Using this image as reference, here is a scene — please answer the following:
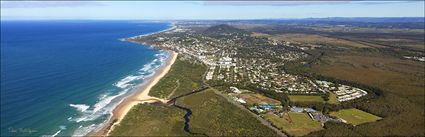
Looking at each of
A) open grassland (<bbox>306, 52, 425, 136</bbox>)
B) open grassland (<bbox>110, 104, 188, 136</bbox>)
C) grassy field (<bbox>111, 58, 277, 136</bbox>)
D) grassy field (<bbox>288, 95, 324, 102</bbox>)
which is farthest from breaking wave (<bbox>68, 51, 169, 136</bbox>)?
open grassland (<bbox>306, 52, 425, 136</bbox>)

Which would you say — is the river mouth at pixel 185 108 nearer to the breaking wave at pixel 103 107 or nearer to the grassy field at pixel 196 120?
the grassy field at pixel 196 120

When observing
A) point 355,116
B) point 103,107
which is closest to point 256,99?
point 355,116

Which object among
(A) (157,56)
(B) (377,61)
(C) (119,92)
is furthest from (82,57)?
(B) (377,61)

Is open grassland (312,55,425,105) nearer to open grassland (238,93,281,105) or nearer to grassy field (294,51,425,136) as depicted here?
grassy field (294,51,425,136)

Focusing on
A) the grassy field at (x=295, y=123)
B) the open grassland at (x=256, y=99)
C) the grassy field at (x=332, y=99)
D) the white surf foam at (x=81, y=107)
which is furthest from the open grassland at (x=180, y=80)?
the grassy field at (x=332, y=99)

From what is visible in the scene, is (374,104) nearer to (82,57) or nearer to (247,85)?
(247,85)
